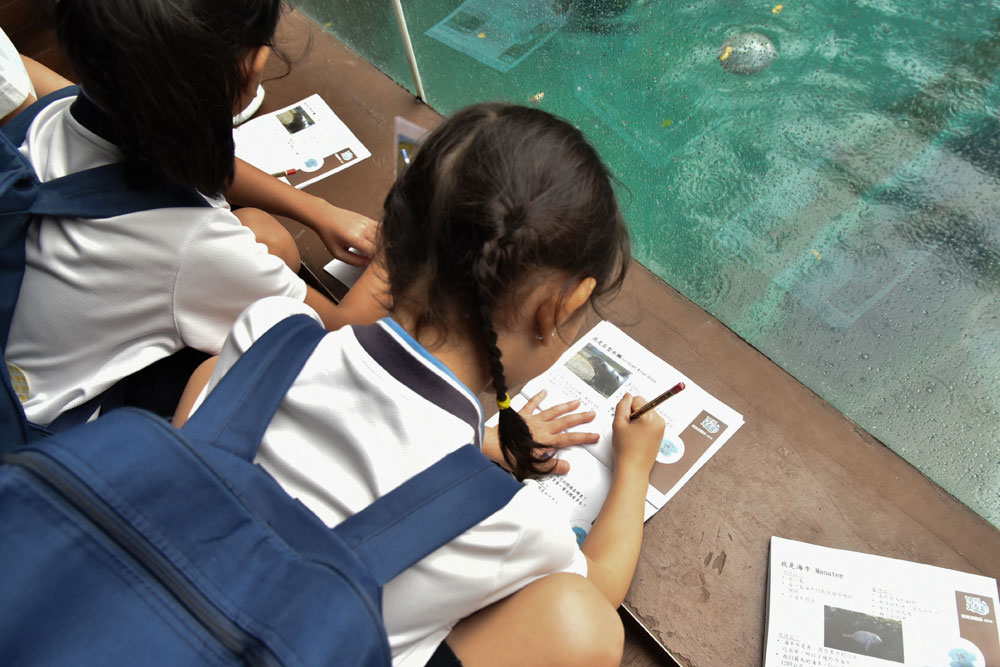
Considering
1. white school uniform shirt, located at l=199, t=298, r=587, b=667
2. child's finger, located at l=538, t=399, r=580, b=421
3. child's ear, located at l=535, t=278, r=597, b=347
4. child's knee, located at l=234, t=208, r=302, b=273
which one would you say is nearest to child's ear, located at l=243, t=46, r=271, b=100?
child's knee, located at l=234, t=208, r=302, b=273

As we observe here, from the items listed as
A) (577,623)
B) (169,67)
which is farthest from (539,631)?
(169,67)

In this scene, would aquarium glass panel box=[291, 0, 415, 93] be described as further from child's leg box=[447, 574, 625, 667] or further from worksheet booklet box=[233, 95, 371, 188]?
child's leg box=[447, 574, 625, 667]

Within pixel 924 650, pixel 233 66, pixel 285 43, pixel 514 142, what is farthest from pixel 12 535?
pixel 285 43

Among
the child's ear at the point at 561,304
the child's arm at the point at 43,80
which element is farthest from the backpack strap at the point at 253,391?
the child's arm at the point at 43,80

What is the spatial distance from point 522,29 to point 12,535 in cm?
131

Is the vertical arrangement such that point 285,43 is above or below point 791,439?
above

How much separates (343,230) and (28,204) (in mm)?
524

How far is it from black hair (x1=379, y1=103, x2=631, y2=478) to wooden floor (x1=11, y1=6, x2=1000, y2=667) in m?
0.46

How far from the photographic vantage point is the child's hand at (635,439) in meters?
0.98

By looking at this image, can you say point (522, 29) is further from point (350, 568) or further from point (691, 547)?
point (350, 568)

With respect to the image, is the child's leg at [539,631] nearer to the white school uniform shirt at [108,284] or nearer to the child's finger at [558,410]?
the child's finger at [558,410]

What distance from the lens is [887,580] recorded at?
0.92 m

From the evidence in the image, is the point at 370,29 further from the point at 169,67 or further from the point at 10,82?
the point at 169,67

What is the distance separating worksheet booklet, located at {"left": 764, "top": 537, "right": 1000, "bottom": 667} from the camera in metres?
0.86
